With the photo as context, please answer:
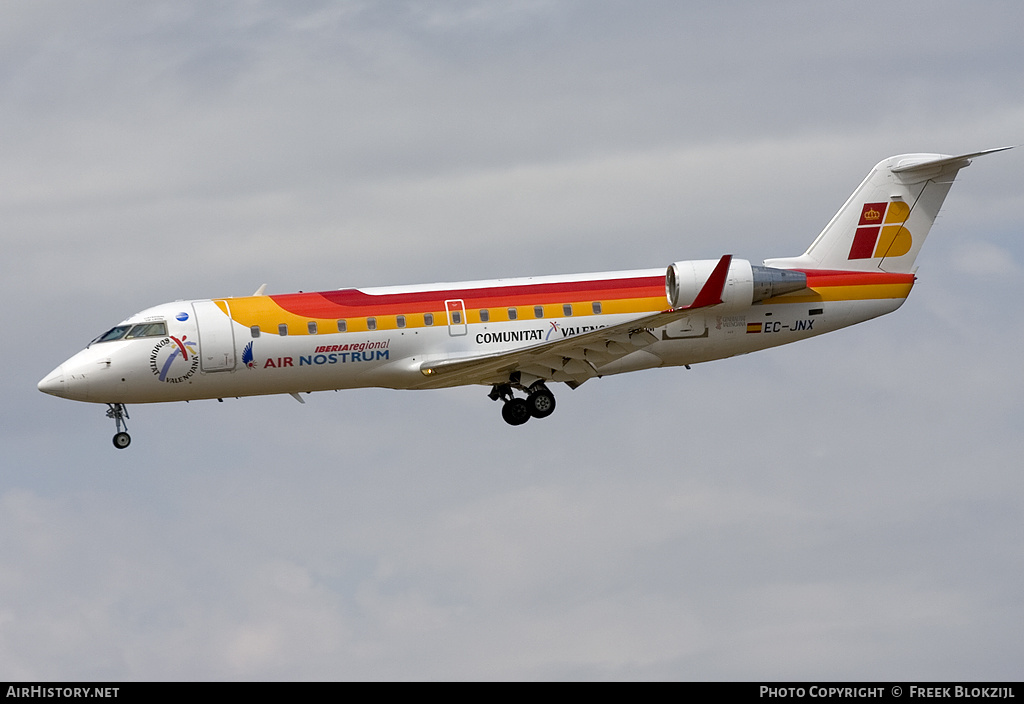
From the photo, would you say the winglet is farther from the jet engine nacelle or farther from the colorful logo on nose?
the colorful logo on nose

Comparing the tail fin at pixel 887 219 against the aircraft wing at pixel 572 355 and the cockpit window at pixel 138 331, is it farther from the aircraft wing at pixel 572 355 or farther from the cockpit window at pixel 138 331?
the cockpit window at pixel 138 331

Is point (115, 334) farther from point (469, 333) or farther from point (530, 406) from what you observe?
point (530, 406)

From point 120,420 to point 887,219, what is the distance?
22.0 m

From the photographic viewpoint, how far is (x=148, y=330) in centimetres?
4188

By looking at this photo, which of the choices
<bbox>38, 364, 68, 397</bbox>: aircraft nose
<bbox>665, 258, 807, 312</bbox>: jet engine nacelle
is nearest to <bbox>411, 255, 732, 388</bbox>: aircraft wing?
<bbox>665, 258, 807, 312</bbox>: jet engine nacelle

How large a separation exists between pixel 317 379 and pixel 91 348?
5.95m

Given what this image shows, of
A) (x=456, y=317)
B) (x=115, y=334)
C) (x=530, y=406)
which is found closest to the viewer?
(x=115, y=334)

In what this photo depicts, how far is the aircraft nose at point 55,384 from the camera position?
137ft

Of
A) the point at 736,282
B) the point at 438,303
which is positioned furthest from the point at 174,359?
the point at 736,282

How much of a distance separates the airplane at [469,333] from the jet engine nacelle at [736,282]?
1.5 inches

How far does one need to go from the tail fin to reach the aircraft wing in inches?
194

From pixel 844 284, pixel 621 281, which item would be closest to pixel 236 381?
pixel 621 281

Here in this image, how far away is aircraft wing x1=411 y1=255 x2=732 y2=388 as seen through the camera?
134 ft

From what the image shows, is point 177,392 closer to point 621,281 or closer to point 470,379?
point 470,379
